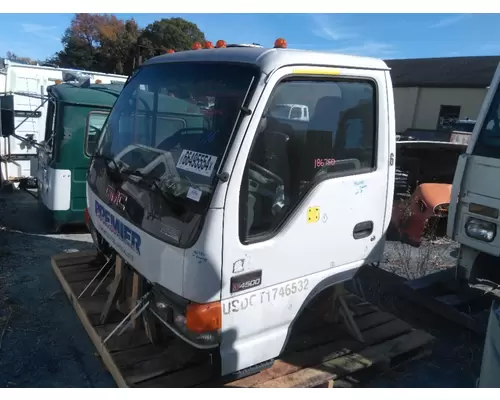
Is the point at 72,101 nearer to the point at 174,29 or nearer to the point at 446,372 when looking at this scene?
the point at 446,372

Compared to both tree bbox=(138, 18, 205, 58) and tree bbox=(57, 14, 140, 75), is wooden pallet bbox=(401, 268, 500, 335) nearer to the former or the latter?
tree bbox=(138, 18, 205, 58)

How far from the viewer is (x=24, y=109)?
8.36 meters

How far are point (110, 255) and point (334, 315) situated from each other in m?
1.94

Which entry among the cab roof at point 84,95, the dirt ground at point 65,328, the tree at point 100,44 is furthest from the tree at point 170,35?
the dirt ground at point 65,328

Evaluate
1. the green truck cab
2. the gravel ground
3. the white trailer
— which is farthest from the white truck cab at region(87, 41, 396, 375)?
the white trailer

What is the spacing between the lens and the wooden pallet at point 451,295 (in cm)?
403

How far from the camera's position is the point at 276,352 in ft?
8.93

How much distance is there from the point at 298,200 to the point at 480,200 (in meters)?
2.03

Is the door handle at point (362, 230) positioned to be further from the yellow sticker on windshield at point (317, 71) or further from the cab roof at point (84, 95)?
the cab roof at point (84, 95)

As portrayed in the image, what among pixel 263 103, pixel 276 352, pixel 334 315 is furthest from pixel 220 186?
pixel 334 315

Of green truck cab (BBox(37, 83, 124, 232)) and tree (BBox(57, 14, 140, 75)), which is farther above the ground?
tree (BBox(57, 14, 140, 75))

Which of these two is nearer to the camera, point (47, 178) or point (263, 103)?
point (263, 103)

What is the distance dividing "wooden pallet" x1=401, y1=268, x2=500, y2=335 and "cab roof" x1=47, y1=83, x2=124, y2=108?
178 inches

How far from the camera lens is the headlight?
146 inches
